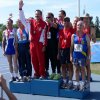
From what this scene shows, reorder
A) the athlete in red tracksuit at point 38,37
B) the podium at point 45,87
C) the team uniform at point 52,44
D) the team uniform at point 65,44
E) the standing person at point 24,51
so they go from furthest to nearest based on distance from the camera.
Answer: the standing person at point 24,51
the team uniform at point 52,44
the athlete in red tracksuit at point 38,37
the team uniform at point 65,44
the podium at point 45,87

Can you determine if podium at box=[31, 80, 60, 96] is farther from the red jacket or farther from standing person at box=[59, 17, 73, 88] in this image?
the red jacket

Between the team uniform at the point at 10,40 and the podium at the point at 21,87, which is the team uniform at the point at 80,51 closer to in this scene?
the podium at the point at 21,87

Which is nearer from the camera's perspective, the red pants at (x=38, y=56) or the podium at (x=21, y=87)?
the red pants at (x=38, y=56)

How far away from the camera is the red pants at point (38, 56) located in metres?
8.66

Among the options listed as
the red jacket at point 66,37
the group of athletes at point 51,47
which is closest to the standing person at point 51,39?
the group of athletes at point 51,47

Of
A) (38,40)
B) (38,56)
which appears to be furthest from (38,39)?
(38,56)

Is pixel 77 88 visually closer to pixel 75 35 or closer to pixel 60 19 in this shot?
pixel 75 35

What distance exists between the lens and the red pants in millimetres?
8656

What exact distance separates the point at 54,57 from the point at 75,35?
4.62 feet

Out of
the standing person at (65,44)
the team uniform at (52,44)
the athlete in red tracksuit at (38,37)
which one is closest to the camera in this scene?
the standing person at (65,44)

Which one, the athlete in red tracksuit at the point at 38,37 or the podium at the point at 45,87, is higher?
the athlete in red tracksuit at the point at 38,37

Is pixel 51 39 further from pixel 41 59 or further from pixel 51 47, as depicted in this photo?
pixel 41 59

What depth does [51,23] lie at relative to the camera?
28.8 feet

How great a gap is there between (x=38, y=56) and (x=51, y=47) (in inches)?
22.7
